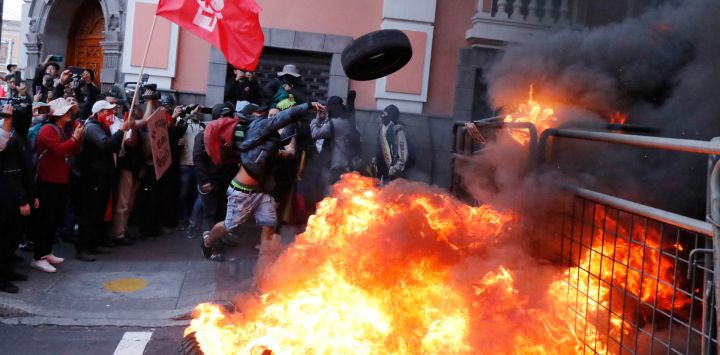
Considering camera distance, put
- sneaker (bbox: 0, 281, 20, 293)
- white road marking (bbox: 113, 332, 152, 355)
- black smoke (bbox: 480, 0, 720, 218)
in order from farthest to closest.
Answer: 1. sneaker (bbox: 0, 281, 20, 293)
2. white road marking (bbox: 113, 332, 152, 355)
3. black smoke (bbox: 480, 0, 720, 218)

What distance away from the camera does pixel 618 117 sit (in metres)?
5.11

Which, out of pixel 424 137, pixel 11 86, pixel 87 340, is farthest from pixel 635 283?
pixel 11 86

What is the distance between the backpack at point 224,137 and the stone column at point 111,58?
13.7 ft

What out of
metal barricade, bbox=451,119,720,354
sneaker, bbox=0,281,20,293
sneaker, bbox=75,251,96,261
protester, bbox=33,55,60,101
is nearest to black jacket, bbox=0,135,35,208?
sneaker, bbox=0,281,20,293

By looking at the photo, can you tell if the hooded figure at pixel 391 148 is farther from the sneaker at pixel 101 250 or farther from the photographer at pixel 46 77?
the photographer at pixel 46 77

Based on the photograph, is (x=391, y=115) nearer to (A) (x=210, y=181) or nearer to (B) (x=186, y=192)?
(A) (x=210, y=181)

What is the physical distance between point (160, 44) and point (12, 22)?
4212 centimetres

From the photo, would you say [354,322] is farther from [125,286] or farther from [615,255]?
[125,286]

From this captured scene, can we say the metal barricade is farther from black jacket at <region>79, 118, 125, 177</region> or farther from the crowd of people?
black jacket at <region>79, 118, 125, 177</region>

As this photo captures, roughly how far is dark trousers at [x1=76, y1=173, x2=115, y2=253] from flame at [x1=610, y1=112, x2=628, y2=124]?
5.72m

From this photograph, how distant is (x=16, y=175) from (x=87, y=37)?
7.14 meters

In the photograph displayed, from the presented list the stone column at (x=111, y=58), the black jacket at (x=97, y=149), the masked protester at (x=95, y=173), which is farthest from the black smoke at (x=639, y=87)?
the stone column at (x=111, y=58)

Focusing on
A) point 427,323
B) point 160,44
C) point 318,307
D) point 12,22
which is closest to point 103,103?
point 160,44

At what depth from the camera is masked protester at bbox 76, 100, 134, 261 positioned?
766 centimetres
